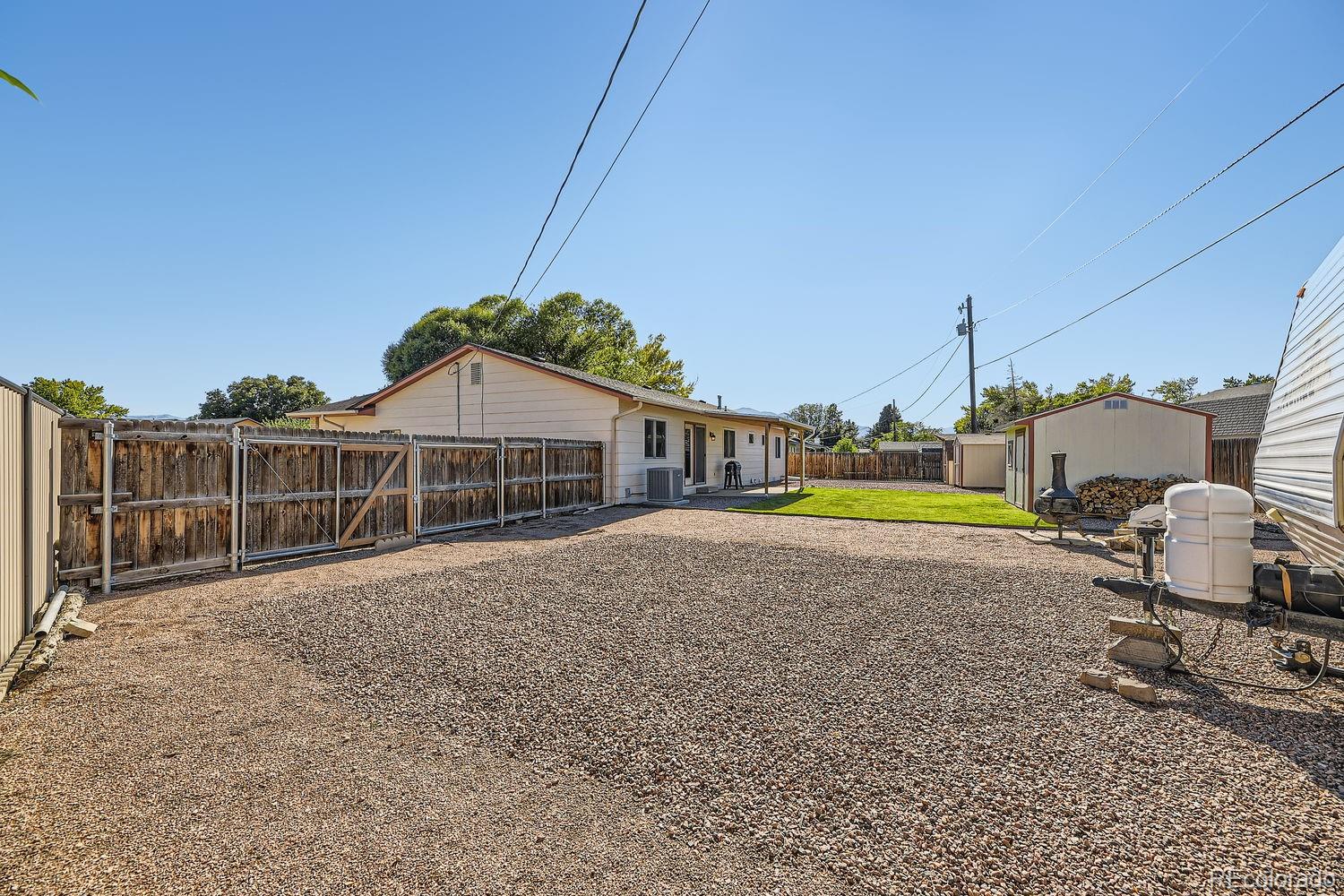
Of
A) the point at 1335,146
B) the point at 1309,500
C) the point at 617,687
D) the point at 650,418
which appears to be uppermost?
the point at 1335,146

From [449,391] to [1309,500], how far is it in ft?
57.5

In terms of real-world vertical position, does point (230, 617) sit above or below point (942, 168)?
below

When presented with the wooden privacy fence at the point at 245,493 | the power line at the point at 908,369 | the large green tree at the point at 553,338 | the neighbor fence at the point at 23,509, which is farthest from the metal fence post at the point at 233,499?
the power line at the point at 908,369

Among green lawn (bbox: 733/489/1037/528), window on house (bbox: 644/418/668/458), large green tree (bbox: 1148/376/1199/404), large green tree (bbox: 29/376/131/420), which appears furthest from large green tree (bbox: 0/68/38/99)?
large green tree (bbox: 1148/376/1199/404)

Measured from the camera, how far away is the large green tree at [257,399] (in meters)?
51.6

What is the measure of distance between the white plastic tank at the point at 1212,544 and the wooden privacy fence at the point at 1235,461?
60.5 feet

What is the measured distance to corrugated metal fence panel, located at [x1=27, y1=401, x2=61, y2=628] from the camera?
14.9 feet

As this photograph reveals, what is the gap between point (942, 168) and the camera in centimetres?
1325

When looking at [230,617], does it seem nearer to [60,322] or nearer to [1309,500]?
[1309,500]

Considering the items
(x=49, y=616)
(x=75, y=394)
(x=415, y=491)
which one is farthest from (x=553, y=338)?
(x=49, y=616)

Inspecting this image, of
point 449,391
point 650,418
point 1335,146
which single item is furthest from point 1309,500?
point 449,391

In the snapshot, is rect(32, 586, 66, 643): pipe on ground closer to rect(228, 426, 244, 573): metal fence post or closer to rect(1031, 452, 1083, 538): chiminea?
rect(228, 426, 244, 573): metal fence post

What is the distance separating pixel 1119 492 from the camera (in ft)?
44.5

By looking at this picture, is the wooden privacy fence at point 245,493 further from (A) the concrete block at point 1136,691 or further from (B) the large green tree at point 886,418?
(B) the large green tree at point 886,418
